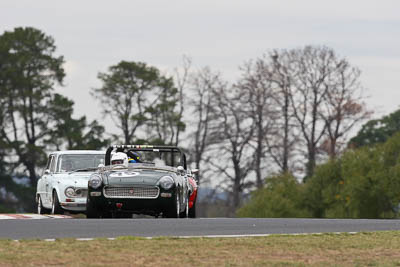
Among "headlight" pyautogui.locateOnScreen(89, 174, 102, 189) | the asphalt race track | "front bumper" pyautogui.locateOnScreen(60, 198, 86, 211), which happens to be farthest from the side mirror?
"front bumper" pyautogui.locateOnScreen(60, 198, 86, 211)

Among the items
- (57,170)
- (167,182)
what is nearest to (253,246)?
(167,182)

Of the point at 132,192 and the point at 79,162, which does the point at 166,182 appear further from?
the point at 79,162

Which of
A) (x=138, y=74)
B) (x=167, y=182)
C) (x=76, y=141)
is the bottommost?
(x=167, y=182)

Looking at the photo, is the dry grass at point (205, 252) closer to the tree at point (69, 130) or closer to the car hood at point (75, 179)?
the car hood at point (75, 179)

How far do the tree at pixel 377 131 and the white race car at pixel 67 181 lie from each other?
65883mm

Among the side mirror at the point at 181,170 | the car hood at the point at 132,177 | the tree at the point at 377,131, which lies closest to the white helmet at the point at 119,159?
the side mirror at the point at 181,170

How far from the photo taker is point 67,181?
84.4ft

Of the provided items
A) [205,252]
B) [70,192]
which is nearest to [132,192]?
[70,192]

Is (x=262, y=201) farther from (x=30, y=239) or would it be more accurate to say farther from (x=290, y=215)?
(x=30, y=239)

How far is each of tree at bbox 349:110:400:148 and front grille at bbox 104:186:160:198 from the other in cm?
7036

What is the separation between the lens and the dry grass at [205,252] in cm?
1310

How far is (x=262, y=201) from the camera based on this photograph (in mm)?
64188

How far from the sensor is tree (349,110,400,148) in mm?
92438

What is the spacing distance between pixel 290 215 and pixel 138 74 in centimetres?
1407
